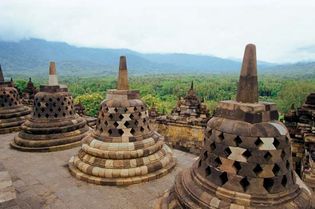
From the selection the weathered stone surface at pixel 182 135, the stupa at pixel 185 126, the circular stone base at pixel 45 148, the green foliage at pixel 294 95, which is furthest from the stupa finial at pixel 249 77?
the green foliage at pixel 294 95

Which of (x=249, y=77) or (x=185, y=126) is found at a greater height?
(x=249, y=77)

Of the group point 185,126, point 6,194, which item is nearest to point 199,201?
point 6,194

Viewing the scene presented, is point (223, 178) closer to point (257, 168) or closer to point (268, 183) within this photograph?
point (257, 168)

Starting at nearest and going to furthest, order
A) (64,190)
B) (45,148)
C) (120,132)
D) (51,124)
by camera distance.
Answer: (64,190), (120,132), (45,148), (51,124)

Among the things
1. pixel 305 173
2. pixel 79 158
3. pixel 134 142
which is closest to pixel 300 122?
pixel 305 173

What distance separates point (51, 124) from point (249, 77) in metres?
8.05

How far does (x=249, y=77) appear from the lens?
14.3ft

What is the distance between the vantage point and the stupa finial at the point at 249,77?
4.32 meters

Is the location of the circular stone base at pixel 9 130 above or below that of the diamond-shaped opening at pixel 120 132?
below

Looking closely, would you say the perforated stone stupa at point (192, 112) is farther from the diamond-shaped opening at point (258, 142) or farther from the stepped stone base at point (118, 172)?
the diamond-shaped opening at point (258, 142)

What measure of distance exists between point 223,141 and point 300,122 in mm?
9039

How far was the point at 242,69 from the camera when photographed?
14.5ft

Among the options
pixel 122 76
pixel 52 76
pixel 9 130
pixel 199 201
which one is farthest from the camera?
pixel 9 130

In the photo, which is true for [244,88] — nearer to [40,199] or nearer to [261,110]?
[261,110]
